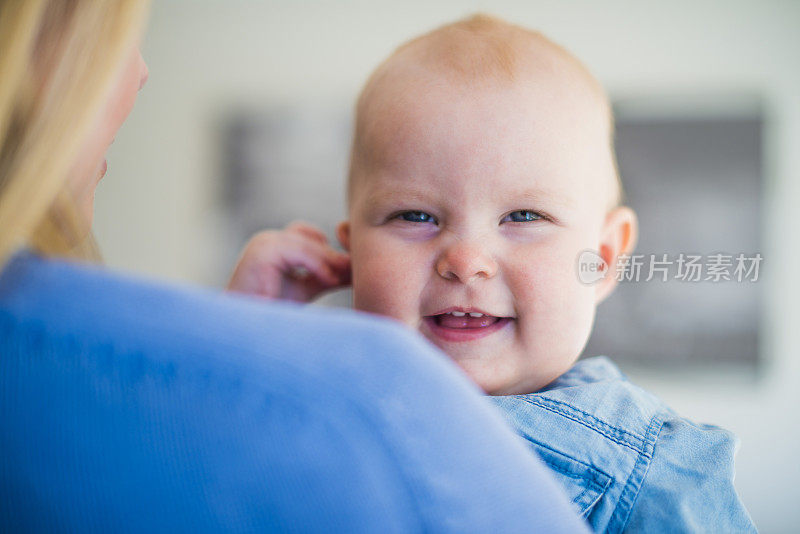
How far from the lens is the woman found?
301 millimetres

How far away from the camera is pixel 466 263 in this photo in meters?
0.79

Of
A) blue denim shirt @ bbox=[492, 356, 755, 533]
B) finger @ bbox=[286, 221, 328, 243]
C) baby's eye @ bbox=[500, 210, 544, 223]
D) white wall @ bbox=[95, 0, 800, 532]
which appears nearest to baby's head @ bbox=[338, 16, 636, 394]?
baby's eye @ bbox=[500, 210, 544, 223]

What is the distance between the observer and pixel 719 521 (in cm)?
64

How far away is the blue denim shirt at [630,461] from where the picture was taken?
0.64m

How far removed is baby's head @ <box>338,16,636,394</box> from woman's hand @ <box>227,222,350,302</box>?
212 millimetres

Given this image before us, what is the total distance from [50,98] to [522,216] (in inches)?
23.3

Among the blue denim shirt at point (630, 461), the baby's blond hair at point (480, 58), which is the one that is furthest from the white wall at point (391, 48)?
the blue denim shirt at point (630, 461)

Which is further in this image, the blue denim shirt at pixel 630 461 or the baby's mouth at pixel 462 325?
the baby's mouth at pixel 462 325

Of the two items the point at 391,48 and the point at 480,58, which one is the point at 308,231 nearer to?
the point at 480,58

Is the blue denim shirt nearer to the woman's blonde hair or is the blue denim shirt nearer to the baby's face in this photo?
the baby's face

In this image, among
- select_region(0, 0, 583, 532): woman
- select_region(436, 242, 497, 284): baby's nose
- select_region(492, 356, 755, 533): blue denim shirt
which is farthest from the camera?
select_region(436, 242, 497, 284): baby's nose

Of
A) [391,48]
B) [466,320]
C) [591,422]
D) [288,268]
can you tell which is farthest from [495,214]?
[391,48]

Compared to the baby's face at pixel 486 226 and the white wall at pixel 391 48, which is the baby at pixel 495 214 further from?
the white wall at pixel 391 48

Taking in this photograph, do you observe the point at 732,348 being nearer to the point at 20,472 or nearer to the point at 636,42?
the point at 636,42
